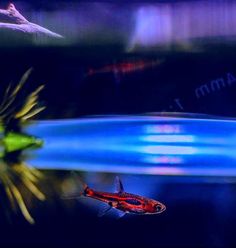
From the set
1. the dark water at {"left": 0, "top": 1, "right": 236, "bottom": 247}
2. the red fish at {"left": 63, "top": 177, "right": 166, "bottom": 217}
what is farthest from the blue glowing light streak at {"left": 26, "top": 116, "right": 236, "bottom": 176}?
the red fish at {"left": 63, "top": 177, "right": 166, "bottom": 217}

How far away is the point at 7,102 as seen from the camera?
3.25 metres

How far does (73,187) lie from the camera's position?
324cm

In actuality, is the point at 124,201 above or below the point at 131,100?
below

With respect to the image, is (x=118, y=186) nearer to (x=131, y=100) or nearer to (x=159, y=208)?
(x=159, y=208)

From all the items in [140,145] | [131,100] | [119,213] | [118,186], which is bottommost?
[119,213]

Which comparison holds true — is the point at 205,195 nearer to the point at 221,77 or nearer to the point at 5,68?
the point at 221,77

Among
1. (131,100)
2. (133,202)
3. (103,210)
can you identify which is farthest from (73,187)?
(131,100)

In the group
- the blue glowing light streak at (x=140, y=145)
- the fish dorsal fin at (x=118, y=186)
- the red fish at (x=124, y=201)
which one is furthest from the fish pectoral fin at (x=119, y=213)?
the blue glowing light streak at (x=140, y=145)

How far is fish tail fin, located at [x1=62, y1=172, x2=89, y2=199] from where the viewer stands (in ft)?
10.6

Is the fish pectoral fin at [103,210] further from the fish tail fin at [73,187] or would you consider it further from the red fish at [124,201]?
the fish tail fin at [73,187]

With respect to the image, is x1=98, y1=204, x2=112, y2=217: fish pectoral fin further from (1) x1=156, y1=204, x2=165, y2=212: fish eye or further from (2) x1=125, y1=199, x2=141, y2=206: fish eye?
(1) x1=156, y1=204, x2=165, y2=212: fish eye

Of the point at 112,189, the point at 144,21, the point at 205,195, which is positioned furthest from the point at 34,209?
the point at 144,21

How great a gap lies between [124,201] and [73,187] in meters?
0.27

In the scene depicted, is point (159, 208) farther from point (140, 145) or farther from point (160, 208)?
point (140, 145)
